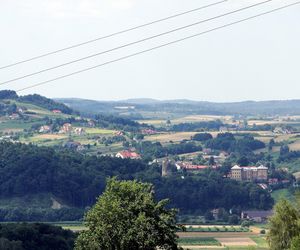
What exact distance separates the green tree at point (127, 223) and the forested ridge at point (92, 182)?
126 metres

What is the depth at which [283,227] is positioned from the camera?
46.3 meters

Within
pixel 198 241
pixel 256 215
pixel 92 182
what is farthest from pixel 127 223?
pixel 92 182

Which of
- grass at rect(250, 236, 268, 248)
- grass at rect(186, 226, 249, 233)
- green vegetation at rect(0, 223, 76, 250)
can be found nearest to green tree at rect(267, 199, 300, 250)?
green vegetation at rect(0, 223, 76, 250)

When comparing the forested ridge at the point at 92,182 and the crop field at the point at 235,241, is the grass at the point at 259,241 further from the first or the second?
the forested ridge at the point at 92,182

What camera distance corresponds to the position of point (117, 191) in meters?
41.5

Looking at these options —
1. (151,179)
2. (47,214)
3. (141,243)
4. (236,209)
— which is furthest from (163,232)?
(151,179)

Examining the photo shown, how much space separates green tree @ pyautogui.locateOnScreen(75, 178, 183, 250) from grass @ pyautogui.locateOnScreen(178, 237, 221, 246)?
7678cm

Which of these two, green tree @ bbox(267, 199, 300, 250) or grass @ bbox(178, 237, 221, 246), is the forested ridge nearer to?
grass @ bbox(178, 237, 221, 246)

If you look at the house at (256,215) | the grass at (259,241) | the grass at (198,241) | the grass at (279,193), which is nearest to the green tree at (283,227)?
the grass at (259,241)

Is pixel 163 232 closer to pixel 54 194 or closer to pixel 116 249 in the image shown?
pixel 116 249

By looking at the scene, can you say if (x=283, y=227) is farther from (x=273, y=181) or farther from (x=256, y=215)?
(x=273, y=181)

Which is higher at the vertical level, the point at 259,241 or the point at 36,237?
the point at 36,237

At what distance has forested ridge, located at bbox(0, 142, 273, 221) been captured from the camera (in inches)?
6929

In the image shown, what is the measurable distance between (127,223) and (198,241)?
82183 millimetres
